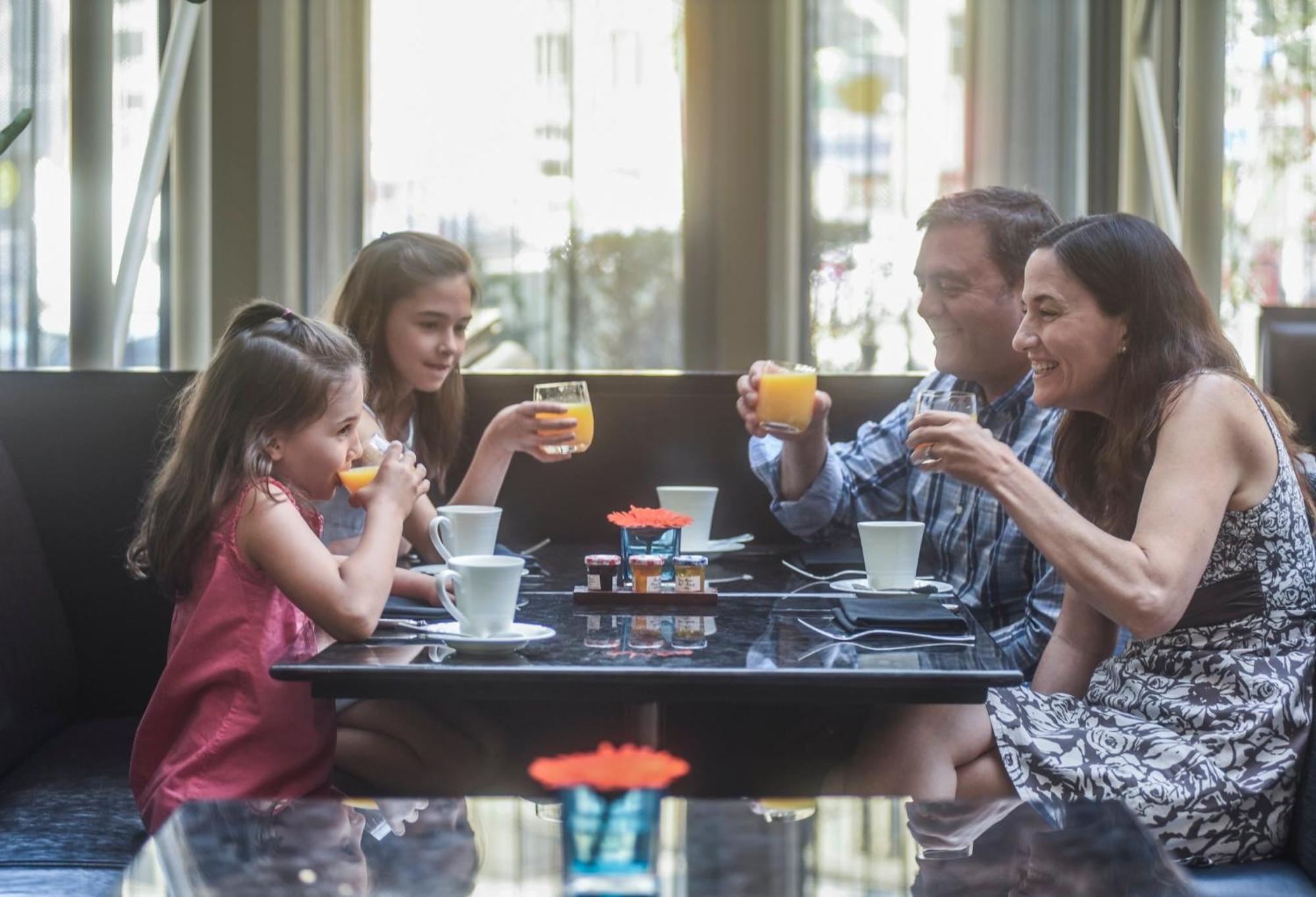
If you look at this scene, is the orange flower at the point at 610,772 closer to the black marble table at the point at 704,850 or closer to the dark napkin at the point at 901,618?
the black marble table at the point at 704,850

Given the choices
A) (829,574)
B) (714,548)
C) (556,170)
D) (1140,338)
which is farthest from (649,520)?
(556,170)

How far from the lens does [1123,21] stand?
3.61 meters

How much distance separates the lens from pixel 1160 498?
5.48 feet

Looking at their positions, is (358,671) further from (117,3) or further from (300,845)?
(117,3)

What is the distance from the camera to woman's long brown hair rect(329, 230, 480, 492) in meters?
2.60

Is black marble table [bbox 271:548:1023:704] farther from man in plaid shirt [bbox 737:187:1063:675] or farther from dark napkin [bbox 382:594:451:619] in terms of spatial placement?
man in plaid shirt [bbox 737:187:1063:675]

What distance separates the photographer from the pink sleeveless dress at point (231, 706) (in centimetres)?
166

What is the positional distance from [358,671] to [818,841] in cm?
51

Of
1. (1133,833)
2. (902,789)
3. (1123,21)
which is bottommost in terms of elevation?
(902,789)

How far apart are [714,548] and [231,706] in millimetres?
907

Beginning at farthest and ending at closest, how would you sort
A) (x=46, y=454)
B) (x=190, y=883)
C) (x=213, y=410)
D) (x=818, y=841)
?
(x=46, y=454)
(x=213, y=410)
(x=818, y=841)
(x=190, y=883)

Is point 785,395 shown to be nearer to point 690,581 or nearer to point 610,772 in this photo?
point 690,581

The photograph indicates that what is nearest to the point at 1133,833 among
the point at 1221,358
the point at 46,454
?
the point at 1221,358

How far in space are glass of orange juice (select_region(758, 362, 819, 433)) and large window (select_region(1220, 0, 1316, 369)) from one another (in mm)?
1687
